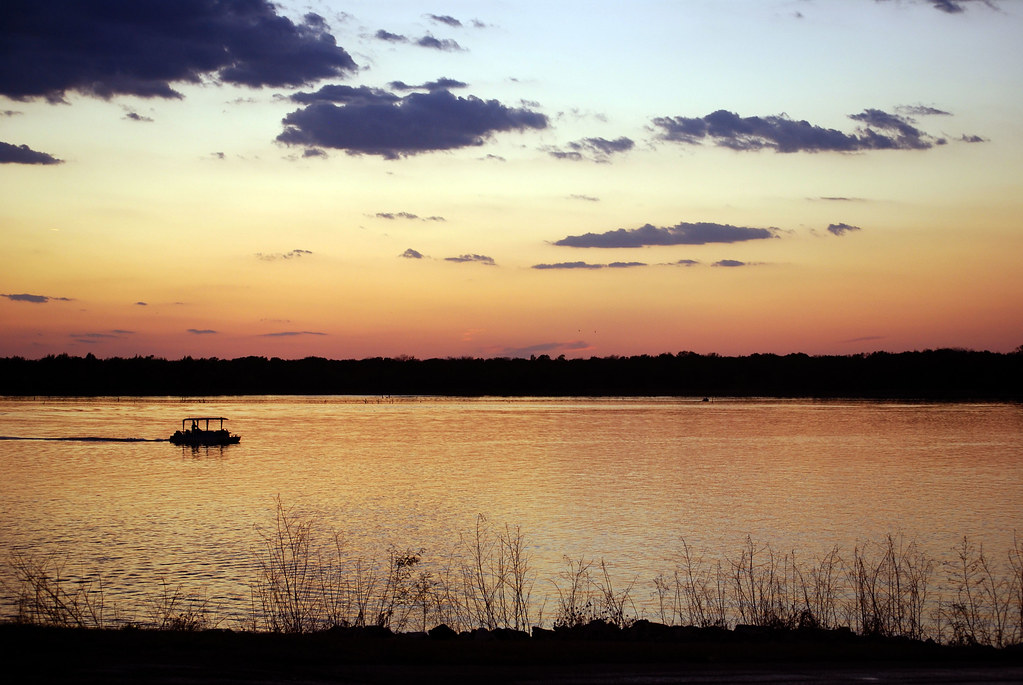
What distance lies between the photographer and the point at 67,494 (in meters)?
46.4

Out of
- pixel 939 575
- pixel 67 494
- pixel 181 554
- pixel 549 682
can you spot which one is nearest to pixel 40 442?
pixel 67 494

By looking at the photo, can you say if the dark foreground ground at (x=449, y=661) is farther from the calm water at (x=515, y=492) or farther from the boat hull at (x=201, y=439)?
the boat hull at (x=201, y=439)

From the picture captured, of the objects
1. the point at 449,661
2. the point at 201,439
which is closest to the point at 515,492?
the point at 449,661

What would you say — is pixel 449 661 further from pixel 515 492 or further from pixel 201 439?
pixel 201 439

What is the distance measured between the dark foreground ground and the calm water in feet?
29.9

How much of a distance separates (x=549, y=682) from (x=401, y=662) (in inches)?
92.6

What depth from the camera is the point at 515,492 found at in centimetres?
4828

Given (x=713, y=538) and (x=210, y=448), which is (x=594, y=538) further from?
(x=210, y=448)

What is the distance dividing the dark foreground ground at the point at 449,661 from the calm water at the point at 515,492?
9.13 meters

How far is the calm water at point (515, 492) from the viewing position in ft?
105

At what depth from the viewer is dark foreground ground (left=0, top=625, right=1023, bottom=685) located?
12430 mm

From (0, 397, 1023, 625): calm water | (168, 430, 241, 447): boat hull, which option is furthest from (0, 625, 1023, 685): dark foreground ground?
(168, 430, 241, 447): boat hull

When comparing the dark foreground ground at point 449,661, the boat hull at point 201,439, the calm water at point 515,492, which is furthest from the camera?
the boat hull at point 201,439

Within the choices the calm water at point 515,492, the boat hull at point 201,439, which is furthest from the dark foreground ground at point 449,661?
the boat hull at point 201,439
